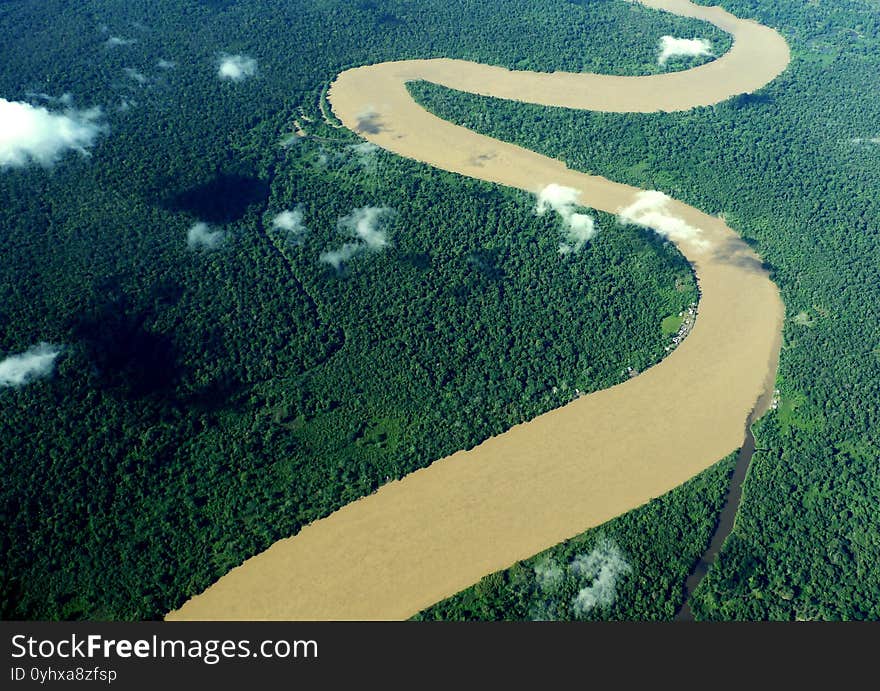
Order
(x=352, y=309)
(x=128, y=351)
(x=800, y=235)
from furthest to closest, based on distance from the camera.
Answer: (x=800, y=235)
(x=352, y=309)
(x=128, y=351)

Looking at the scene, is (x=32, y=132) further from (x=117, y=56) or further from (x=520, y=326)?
(x=520, y=326)

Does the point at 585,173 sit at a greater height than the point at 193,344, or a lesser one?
greater

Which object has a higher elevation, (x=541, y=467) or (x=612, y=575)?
(x=541, y=467)

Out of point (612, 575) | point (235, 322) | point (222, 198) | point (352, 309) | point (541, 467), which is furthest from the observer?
point (222, 198)

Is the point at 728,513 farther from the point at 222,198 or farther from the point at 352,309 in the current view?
the point at 222,198

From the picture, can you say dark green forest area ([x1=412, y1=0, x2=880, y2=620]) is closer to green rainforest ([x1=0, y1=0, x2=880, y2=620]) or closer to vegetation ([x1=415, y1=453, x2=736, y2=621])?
green rainforest ([x1=0, y1=0, x2=880, y2=620])

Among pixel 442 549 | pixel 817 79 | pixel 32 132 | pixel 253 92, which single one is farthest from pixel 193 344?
pixel 817 79

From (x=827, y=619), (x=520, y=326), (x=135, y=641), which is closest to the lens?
(x=135, y=641)

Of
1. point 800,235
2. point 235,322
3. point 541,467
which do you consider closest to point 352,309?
point 235,322

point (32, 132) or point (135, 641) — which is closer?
point (135, 641)
